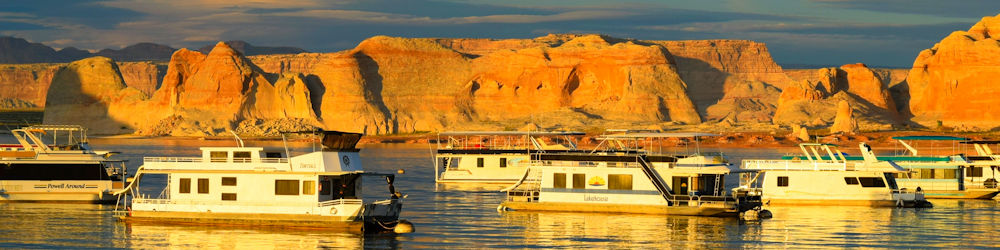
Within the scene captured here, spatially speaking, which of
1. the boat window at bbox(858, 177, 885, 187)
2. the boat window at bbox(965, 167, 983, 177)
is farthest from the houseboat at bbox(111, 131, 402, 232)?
the boat window at bbox(965, 167, 983, 177)

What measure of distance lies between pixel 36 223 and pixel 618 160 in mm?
21695

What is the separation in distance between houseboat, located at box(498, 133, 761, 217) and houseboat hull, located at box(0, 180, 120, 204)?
64.1ft

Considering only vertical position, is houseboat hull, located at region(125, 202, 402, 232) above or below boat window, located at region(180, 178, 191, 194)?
below

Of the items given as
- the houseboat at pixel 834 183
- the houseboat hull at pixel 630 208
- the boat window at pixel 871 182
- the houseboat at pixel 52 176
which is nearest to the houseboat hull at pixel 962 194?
the houseboat at pixel 834 183

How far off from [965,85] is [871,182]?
5695 inches

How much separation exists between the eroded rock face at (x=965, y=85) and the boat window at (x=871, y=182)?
13804 cm

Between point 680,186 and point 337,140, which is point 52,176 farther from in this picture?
point 680,186

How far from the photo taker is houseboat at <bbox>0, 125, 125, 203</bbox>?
2190 inches

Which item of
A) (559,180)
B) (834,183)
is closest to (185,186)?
(559,180)

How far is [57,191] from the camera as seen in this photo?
184ft

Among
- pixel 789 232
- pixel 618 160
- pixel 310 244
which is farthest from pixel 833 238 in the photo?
pixel 310 244

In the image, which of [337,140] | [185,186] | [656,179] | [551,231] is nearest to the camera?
[337,140]

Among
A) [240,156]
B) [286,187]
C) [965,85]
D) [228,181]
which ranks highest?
[965,85]

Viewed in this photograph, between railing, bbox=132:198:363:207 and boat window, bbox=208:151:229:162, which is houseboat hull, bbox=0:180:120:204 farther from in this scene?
boat window, bbox=208:151:229:162
